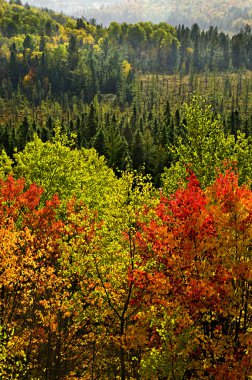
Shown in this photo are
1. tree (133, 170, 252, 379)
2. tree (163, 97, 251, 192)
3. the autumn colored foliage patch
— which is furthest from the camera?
tree (163, 97, 251, 192)

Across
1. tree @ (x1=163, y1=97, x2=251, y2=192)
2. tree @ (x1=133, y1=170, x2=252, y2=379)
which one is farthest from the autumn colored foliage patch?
tree @ (x1=163, y1=97, x2=251, y2=192)

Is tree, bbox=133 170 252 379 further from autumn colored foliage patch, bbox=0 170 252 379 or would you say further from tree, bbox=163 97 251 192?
tree, bbox=163 97 251 192

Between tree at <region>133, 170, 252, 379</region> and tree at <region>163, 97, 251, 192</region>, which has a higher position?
tree at <region>163, 97, 251, 192</region>

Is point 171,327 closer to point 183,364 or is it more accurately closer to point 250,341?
point 183,364

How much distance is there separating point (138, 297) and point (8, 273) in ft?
34.3

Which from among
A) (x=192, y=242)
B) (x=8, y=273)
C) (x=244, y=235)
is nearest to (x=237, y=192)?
(x=244, y=235)

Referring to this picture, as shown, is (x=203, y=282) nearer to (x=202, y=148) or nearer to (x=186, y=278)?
(x=186, y=278)

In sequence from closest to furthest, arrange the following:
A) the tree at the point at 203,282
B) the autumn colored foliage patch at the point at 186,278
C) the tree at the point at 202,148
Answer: the tree at the point at 203,282
the autumn colored foliage patch at the point at 186,278
the tree at the point at 202,148

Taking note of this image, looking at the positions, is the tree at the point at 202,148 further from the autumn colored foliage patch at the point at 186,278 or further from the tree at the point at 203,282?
the tree at the point at 203,282

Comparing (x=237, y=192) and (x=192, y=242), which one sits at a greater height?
(x=237, y=192)

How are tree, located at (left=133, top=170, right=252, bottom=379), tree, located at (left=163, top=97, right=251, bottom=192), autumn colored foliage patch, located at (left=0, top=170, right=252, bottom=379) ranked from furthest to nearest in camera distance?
tree, located at (left=163, top=97, right=251, bottom=192)
autumn colored foliage patch, located at (left=0, top=170, right=252, bottom=379)
tree, located at (left=133, top=170, right=252, bottom=379)

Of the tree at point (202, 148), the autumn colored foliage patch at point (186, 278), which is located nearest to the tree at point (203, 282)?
the autumn colored foliage patch at point (186, 278)

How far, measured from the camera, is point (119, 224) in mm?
27562

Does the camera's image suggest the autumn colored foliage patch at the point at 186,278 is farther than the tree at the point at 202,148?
No
